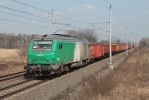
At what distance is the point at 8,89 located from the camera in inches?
710

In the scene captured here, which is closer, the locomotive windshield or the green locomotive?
the green locomotive

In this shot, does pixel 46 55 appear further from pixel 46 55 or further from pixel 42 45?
pixel 42 45

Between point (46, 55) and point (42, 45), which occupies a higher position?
point (42, 45)

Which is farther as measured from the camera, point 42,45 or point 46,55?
point 42,45

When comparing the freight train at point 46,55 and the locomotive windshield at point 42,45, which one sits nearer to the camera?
the freight train at point 46,55

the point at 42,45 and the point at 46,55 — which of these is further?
the point at 42,45

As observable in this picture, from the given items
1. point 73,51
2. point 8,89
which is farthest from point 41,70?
point 73,51

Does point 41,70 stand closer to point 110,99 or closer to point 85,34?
point 110,99

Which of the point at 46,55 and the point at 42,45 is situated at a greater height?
the point at 42,45

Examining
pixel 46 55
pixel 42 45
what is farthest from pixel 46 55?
pixel 42 45

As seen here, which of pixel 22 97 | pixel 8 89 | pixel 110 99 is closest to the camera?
pixel 110 99

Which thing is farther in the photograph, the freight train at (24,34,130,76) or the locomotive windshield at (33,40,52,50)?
the locomotive windshield at (33,40,52,50)

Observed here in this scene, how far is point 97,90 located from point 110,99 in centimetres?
228

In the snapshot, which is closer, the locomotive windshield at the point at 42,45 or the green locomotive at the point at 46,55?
the green locomotive at the point at 46,55
